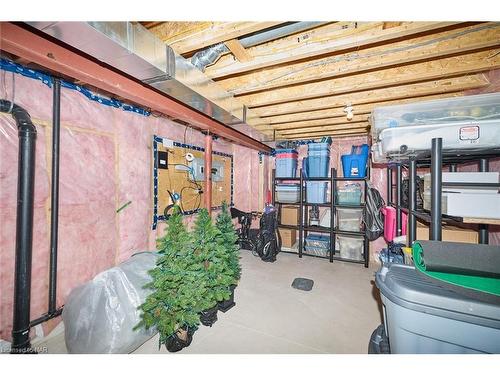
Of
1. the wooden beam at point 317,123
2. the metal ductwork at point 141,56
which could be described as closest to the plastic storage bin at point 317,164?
the wooden beam at point 317,123

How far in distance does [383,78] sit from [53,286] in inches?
144

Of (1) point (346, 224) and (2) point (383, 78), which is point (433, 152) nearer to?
(2) point (383, 78)

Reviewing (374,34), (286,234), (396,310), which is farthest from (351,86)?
(286,234)

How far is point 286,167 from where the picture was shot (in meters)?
4.38

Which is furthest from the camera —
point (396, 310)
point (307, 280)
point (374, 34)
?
point (307, 280)

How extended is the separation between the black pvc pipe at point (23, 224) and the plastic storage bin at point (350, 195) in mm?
4262

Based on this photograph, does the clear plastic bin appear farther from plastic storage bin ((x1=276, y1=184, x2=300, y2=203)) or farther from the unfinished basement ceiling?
plastic storage bin ((x1=276, y1=184, x2=300, y2=203))

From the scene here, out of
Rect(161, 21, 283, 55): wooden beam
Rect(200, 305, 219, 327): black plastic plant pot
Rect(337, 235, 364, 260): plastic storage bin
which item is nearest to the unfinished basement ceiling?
Rect(161, 21, 283, 55): wooden beam

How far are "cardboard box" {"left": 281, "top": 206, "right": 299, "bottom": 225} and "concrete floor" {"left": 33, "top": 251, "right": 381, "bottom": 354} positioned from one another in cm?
123

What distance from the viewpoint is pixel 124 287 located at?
1.81 m

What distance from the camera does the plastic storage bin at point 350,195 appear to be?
3.84m

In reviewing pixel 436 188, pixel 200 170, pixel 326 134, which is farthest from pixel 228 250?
pixel 326 134

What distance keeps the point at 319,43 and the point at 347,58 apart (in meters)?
0.32

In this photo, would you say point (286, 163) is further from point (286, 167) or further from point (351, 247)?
point (351, 247)
